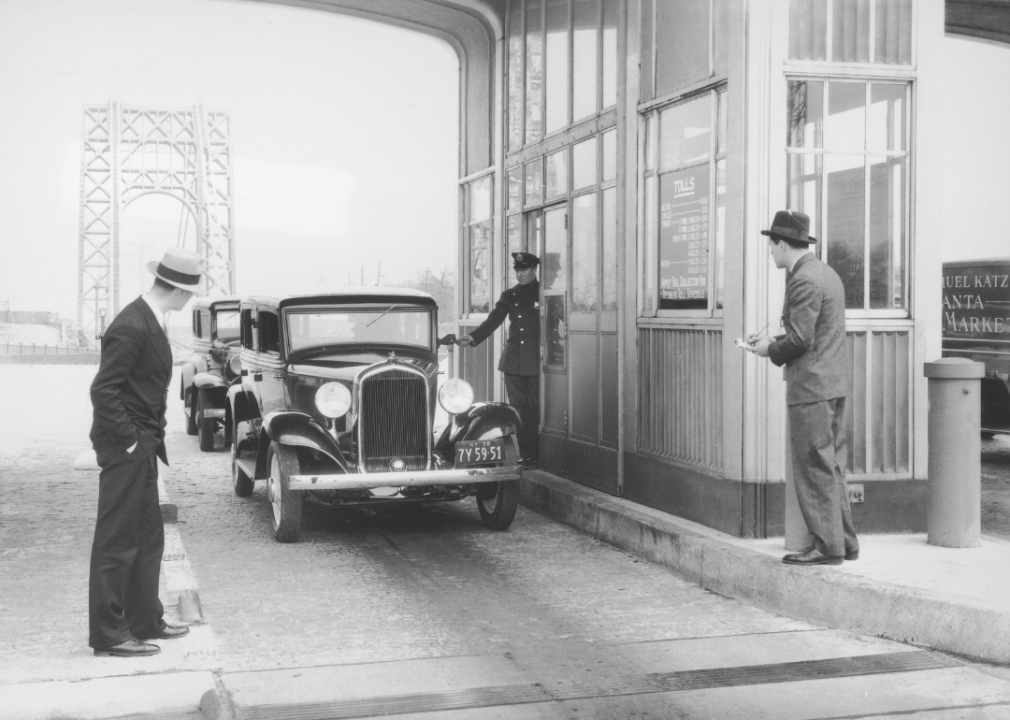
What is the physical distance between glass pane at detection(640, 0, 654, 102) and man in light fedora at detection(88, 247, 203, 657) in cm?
423

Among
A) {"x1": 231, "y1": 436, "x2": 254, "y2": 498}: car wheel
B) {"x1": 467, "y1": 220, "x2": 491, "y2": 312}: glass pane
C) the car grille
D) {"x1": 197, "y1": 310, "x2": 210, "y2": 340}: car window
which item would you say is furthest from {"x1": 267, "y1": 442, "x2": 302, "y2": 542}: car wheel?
{"x1": 197, "y1": 310, "x2": 210, "y2": 340}: car window

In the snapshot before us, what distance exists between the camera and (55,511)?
29.7 feet

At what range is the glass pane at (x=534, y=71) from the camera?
34.2 ft

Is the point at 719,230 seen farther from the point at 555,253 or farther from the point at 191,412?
the point at 191,412

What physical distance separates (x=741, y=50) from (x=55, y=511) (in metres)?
6.27

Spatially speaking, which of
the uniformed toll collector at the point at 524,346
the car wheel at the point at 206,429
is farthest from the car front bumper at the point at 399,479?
the car wheel at the point at 206,429

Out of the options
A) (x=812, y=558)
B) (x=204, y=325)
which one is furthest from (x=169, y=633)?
(x=204, y=325)

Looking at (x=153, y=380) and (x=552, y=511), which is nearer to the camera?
(x=153, y=380)

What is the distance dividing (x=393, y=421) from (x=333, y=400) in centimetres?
45

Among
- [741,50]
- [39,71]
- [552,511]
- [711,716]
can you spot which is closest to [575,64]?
[741,50]

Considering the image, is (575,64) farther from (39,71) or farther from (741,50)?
(39,71)

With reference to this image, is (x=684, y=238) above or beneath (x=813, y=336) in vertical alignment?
above

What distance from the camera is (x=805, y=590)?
589 centimetres

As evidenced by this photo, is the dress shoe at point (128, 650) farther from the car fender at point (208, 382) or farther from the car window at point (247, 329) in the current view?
the car fender at point (208, 382)
